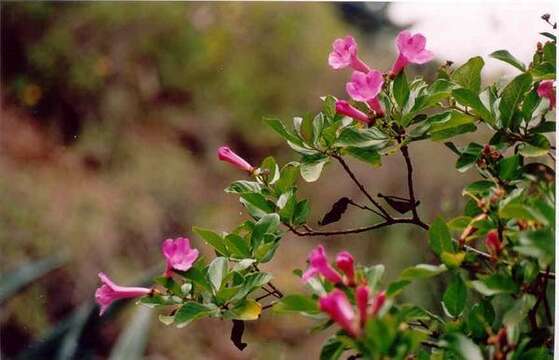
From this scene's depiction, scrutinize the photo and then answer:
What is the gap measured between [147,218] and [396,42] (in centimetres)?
187

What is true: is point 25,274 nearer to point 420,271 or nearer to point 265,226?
point 265,226

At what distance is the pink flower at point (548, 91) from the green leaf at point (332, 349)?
1.17ft

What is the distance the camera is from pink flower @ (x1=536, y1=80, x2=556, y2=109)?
0.73 m

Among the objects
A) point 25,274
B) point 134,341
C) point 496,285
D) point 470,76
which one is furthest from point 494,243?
point 25,274

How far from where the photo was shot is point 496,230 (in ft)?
1.95

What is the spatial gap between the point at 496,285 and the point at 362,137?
0.22 metres

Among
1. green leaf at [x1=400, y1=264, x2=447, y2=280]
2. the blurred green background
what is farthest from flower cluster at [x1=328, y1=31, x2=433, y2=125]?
the blurred green background

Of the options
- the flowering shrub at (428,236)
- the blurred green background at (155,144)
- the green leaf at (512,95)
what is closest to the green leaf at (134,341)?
the blurred green background at (155,144)

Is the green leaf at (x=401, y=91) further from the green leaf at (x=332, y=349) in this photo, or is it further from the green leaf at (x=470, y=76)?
the green leaf at (x=332, y=349)

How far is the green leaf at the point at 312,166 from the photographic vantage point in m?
0.76

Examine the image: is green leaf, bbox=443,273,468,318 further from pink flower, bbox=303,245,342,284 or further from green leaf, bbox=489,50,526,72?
green leaf, bbox=489,50,526,72

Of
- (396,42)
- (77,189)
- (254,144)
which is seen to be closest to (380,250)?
(254,144)

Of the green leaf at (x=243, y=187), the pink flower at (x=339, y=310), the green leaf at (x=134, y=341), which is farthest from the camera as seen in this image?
the green leaf at (x=134, y=341)

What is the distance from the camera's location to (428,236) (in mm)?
637
